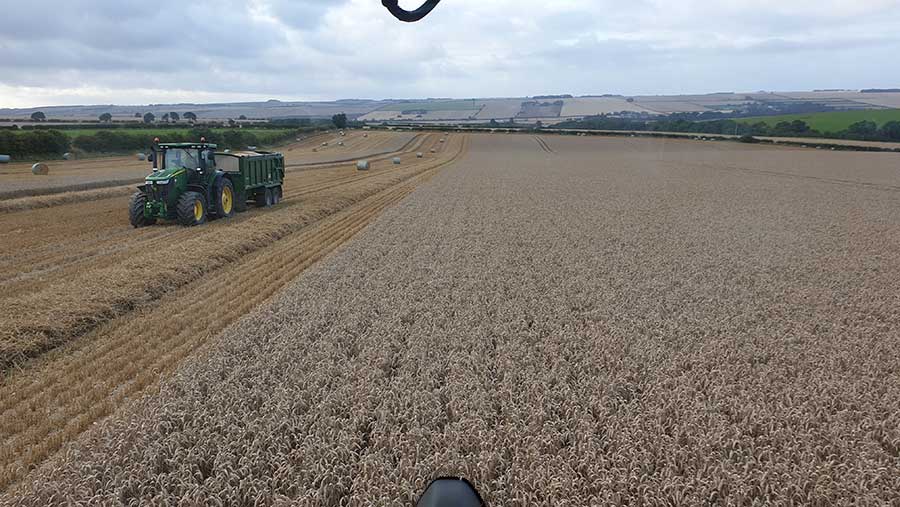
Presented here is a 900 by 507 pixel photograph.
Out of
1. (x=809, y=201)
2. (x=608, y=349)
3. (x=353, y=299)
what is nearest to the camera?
(x=608, y=349)

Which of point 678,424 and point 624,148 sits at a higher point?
point 624,148

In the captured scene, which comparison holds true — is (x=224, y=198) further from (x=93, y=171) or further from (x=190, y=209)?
(x=93, y=171)

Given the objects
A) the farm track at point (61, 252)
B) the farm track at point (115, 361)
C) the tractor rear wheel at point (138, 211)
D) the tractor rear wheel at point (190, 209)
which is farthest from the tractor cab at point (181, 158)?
the farm track at point (115, 361)

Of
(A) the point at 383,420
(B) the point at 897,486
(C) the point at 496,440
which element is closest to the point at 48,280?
(A) the point at 383,420

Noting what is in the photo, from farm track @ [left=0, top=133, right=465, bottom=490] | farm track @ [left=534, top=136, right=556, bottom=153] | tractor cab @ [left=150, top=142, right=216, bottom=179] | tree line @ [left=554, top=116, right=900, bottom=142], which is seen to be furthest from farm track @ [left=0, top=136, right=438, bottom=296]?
tree line @ [left=554, top=116, right=900, bottom=142]

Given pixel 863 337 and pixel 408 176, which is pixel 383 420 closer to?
pixel 863 337

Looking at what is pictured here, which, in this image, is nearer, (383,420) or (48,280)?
(383,420)

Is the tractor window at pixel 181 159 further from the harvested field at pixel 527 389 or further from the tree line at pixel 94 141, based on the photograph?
the tree line at pixel 94 141
